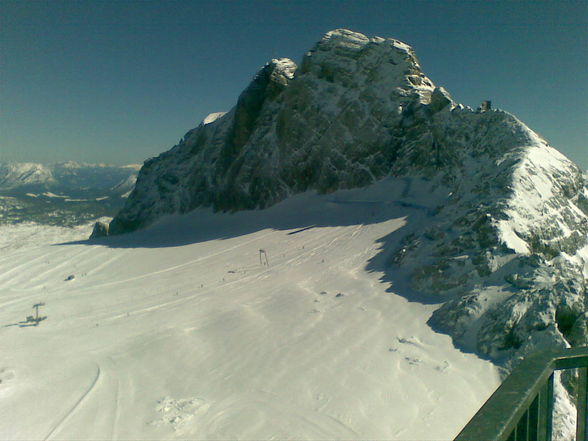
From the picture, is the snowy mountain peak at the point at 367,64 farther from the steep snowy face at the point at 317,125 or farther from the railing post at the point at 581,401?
the railing post at the point at 581,401

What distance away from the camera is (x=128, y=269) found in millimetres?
14492

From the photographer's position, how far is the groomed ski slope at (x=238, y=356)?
4.73 meters

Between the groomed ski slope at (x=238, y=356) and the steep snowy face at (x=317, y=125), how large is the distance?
800 centimetres

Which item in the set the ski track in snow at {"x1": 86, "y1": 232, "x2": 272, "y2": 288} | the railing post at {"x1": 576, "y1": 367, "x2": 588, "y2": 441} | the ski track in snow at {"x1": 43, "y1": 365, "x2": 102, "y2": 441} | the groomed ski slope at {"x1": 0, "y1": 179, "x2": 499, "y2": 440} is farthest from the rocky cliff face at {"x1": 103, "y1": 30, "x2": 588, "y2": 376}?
the ski track in snow at {"x1": 86, "y1": 232, "x2": 272, "y2": 288}

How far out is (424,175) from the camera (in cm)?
1764

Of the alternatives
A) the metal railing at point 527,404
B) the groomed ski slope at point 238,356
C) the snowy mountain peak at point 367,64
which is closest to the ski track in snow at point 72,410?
the groomed ski slope at point 238,356

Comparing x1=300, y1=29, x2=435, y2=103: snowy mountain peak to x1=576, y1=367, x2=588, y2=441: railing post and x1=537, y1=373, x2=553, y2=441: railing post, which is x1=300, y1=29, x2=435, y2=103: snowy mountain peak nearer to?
x1=576, y1=367, x2=588, y2=441: railing post

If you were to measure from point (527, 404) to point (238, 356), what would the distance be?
5545 millimetres

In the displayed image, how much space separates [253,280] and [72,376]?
541cm

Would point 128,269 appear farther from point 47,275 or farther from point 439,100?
point 439,100

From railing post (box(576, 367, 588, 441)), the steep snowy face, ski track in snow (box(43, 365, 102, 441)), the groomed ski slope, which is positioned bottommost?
ski track in snow (box(43, 365, 102, 441))

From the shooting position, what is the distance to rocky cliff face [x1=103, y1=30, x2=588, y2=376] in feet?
21.1

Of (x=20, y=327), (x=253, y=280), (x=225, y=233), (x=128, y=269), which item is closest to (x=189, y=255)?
(x=128, y=269)

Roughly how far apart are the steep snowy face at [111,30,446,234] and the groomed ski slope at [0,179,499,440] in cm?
800
